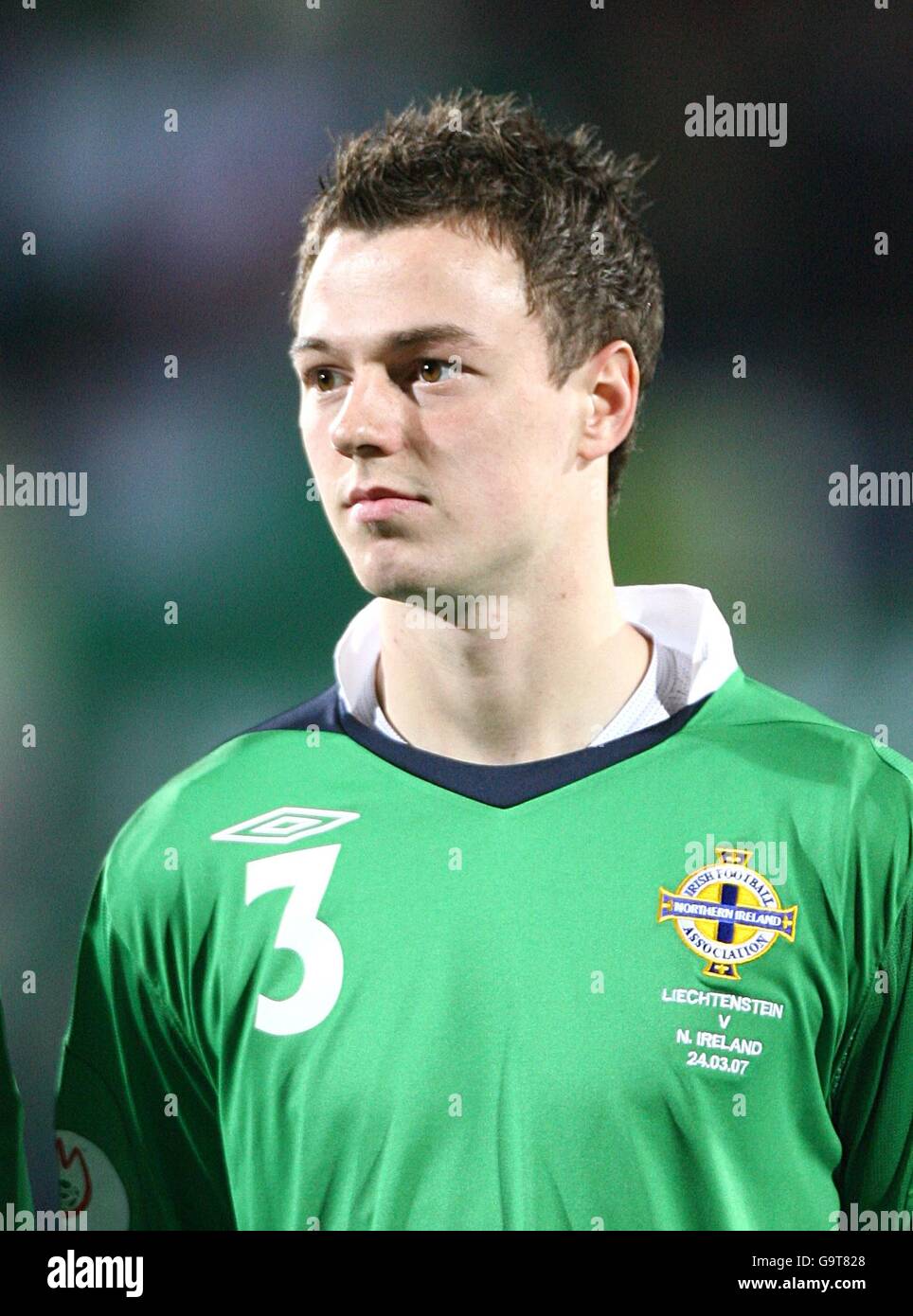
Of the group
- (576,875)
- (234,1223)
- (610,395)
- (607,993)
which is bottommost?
(234,1223)

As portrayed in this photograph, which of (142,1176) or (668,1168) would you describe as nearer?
(668,1168)

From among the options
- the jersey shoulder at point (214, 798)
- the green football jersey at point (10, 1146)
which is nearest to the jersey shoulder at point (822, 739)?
the jersey shoulder at point (214, 798)

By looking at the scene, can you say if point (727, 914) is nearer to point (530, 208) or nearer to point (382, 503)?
point (382, 503)

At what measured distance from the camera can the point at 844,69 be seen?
7.68 feet

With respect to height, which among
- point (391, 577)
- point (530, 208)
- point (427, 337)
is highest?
point (530, 208)

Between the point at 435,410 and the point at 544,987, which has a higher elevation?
the point at 435,410

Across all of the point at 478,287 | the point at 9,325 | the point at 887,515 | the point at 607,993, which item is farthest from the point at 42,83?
the point at 607,993

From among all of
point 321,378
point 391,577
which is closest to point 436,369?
point 321,378

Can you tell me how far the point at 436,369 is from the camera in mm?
2072

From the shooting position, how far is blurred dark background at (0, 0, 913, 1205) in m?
2.32

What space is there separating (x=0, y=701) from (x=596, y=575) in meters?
0.94

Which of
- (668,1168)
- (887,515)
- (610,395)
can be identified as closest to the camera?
(668,1168)

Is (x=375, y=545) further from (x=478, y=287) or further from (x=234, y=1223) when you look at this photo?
(x=234, y=1223)

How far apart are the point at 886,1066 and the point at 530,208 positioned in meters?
1.27
